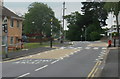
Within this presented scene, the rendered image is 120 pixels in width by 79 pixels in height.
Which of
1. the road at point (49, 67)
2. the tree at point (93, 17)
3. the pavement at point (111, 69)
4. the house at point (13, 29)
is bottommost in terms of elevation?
the road at point (49, 67)

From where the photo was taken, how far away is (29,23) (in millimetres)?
80688

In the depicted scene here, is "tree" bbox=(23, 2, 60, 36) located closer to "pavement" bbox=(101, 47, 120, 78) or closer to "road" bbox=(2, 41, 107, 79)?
"road" bbox=(2, 41, 107, 79)

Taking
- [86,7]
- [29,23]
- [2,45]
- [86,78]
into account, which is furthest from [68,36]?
[86,78]

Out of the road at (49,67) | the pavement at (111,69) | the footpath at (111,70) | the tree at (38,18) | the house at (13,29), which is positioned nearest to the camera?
the footpath at (111,70)

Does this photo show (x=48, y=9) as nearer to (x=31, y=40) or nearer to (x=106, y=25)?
(x=31, y=40)

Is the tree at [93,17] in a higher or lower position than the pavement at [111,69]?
higher

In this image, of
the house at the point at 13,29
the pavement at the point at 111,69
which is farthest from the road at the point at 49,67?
the house at the point at 13,29

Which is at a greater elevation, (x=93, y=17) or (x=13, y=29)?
(x=93, y=17)

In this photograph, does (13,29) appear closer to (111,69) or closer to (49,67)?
(49,67)

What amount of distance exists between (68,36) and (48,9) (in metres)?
43.6

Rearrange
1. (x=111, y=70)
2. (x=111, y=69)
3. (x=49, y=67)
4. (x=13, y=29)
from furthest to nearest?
(x=13, y=29) < (x=49, y=67) < (x=111, y=69) < (x=111, y=70)

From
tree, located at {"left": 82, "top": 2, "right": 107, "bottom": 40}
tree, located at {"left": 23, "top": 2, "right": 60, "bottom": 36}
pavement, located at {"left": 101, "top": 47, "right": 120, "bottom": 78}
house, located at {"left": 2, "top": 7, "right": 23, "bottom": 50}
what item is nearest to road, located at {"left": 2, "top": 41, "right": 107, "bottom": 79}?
pavement, located at {"left": 101, "top": 47, "right": 120, "bottom": 78}

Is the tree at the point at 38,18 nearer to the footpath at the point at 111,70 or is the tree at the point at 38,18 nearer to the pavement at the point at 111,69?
the pavement at the point at 111,69

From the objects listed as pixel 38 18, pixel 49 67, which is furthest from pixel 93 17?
pixel 49 67
